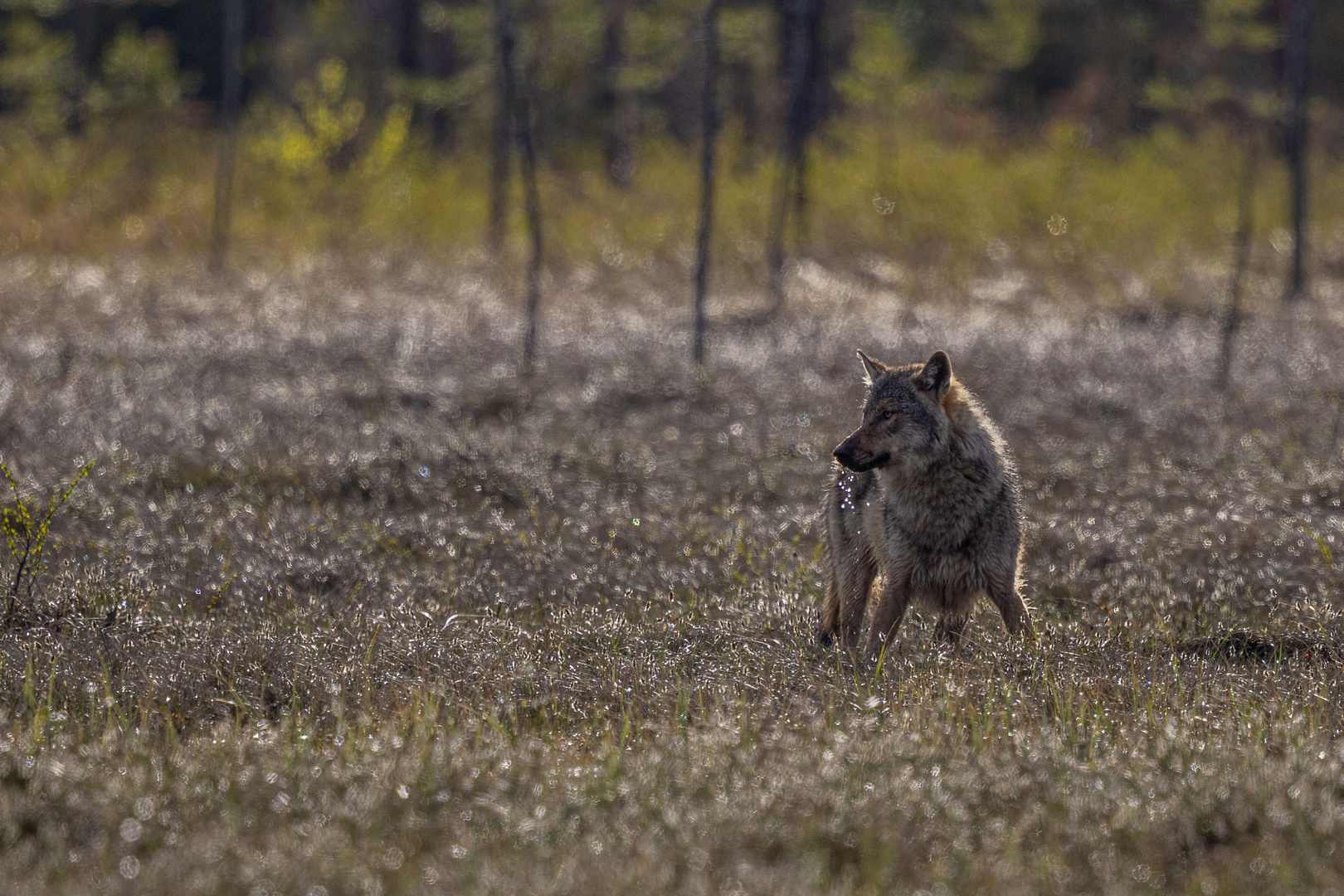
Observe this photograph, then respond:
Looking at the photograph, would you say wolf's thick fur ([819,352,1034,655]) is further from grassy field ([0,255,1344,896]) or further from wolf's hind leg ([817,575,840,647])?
grassy field ([0,255,1344,896])

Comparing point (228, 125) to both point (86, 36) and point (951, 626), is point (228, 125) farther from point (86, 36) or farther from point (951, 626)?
point (86, 36)

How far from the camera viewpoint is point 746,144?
27.5 m

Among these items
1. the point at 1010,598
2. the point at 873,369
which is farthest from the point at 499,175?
the point at 1010,598

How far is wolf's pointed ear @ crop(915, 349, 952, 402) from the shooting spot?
5.15 m

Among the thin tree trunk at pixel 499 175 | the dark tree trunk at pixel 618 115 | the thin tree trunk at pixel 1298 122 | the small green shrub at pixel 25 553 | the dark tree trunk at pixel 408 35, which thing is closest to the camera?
the small green shrub at pixel 25 553

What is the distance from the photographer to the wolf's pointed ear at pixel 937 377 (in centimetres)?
515

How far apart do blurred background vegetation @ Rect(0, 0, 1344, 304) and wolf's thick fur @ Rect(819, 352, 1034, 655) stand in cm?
833

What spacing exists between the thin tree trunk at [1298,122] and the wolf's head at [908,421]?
592 inches

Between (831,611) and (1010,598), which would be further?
(831,611)

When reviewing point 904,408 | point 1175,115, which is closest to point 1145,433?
point 904,408

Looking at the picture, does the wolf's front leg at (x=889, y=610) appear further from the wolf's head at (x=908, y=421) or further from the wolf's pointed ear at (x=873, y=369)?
the wolf's pointed ear at (x=873, y=369)

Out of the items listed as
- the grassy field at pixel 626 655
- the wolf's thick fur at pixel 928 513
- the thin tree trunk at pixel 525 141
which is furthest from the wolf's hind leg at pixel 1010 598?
the thin tree trunk at pixel 525 141

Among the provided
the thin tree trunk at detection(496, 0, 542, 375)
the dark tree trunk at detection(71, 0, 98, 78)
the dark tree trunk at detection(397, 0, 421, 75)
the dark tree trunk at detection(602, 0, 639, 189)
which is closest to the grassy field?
the thin tree trunk at detection(496, 0, 542, 375)

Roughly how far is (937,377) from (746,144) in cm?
2319
